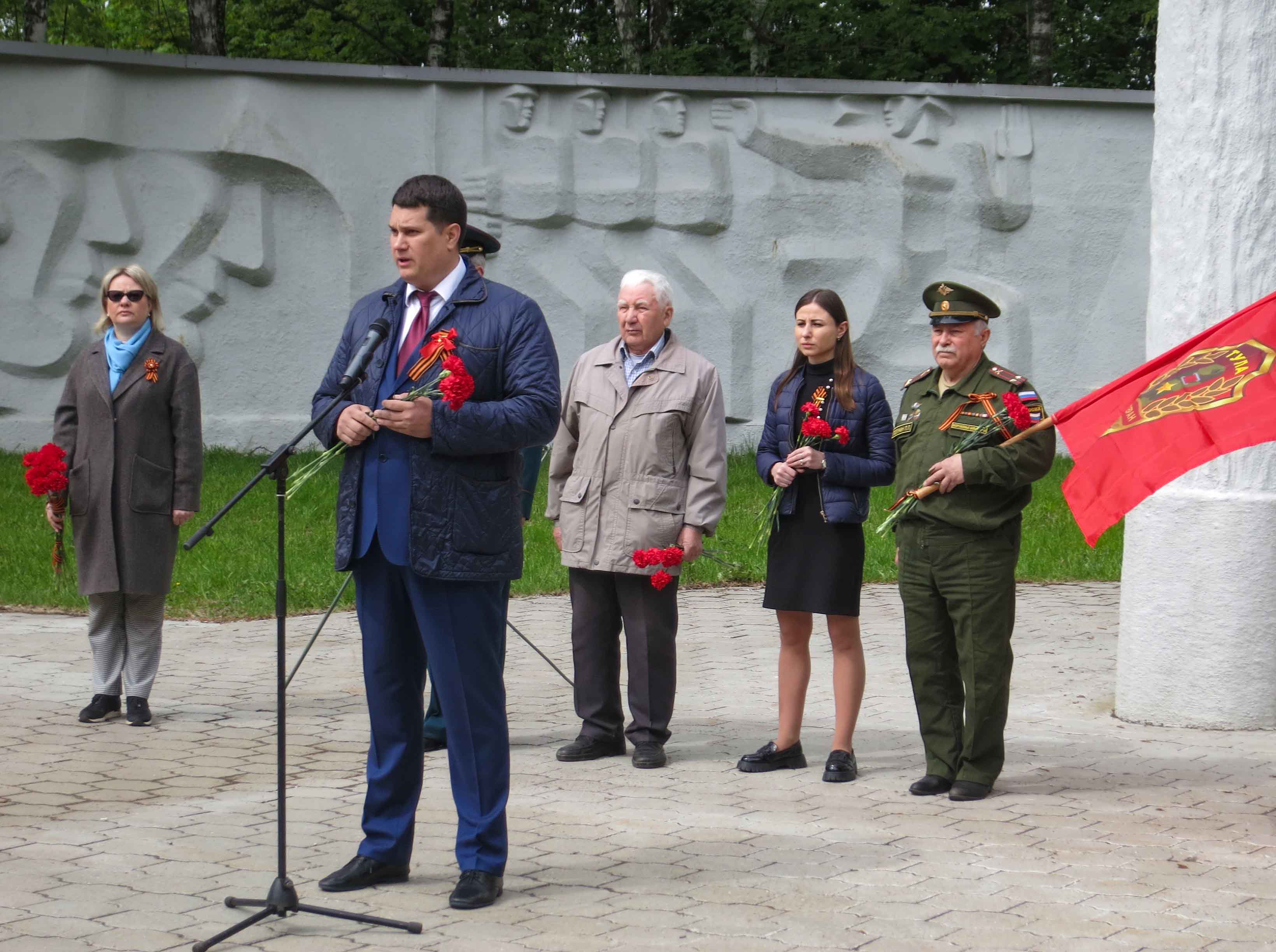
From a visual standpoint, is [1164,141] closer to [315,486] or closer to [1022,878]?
[1022,878]

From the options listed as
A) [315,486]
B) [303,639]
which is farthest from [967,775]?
[315,486]

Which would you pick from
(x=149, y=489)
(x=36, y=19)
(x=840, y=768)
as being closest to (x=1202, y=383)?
(x=840, y=768)

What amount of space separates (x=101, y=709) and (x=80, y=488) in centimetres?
99

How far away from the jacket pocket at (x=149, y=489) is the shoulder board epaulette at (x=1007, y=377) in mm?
3656

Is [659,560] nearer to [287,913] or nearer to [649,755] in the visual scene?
[649,755]

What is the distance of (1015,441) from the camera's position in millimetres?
5676

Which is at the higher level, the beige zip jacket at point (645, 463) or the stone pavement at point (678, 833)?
the beige zip jacket at point (645, 463)

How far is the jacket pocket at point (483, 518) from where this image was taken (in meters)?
4.39

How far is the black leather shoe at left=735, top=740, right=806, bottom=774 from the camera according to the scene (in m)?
6.23

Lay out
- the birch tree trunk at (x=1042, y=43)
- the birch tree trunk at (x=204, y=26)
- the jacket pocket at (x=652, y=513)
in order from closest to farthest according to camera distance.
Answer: the jacket pocket at (x=652, y=513), the birch tree trunk at (x=204, y=26), the birch tree trunk at (x=1042, y=43)

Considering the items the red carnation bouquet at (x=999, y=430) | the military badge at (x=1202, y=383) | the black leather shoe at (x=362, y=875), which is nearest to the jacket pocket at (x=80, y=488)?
the black leather shoe at (x=362, y=875)

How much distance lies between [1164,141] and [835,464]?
2.47m

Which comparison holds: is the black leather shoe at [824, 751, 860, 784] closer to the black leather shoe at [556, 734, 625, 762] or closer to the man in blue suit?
the black leather shoe at [556, 734, 625, 762]

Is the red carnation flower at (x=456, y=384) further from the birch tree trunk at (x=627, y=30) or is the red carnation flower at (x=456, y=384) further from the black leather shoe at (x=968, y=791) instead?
the birch tree trunk at (x=627, y=30)
